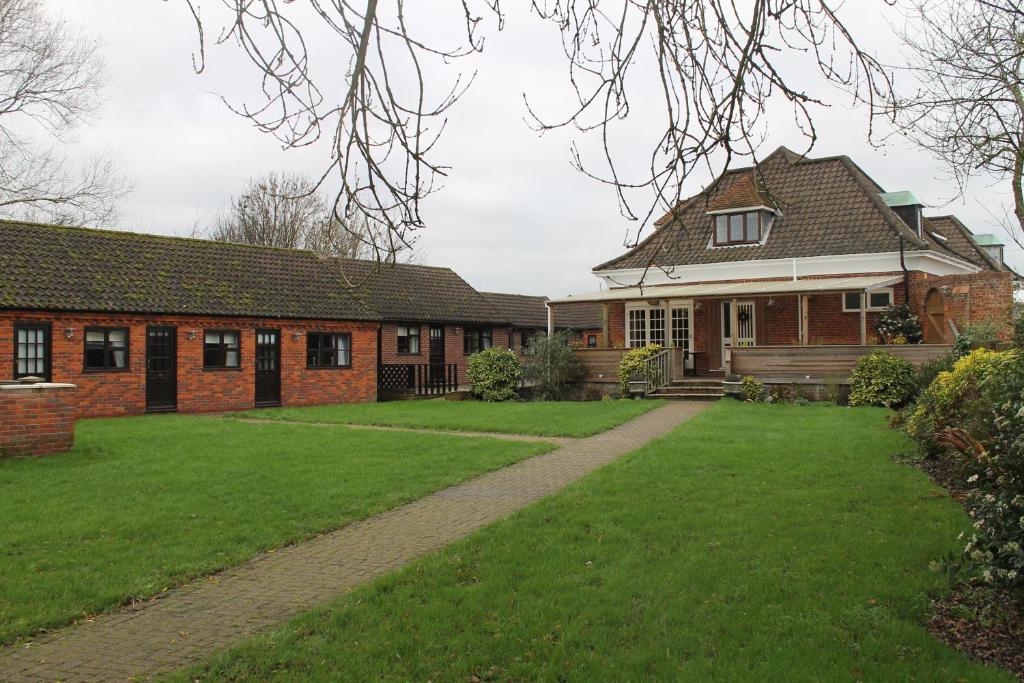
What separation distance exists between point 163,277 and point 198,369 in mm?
2890

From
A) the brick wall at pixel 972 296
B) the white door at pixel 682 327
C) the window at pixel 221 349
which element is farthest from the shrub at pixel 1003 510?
the window at pixel 221 349

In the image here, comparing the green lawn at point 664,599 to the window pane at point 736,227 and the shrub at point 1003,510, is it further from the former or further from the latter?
the window pane at point 736,227

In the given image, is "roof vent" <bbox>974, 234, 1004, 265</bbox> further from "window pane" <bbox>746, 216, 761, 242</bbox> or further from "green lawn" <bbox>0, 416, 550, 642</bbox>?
"green lawn" <bbox>0, 416, 550, 642</bbox>

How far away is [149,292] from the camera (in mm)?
21484

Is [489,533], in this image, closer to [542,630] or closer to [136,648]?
[542,630]

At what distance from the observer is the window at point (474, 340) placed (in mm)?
33812

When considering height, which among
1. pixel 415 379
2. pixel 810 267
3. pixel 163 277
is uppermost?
pixel 810 267

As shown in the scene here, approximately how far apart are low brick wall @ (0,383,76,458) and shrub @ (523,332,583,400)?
13.8 metres

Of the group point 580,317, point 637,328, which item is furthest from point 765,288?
point 580,317

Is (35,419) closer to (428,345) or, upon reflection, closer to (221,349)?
(221,349)

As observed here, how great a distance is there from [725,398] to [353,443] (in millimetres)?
11288

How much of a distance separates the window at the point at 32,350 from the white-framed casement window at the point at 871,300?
21521 millimetres

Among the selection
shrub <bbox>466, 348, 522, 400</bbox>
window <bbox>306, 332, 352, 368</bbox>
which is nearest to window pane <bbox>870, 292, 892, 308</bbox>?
shrub <bbox>466, 348, 522, 400</bbox>

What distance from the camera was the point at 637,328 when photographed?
27.3 metres
